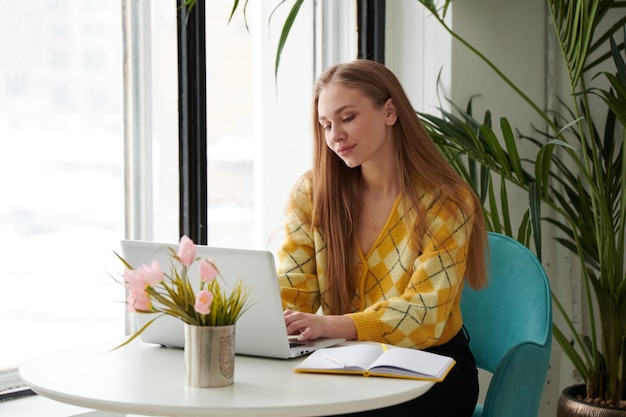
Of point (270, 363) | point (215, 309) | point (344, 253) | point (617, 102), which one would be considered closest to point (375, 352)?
point (270, 363)

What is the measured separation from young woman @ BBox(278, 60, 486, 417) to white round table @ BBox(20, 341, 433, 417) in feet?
1.27

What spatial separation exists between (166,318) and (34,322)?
0.69m

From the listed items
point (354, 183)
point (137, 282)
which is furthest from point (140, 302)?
point (354, 183)

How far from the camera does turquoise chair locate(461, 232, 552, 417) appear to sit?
5.58ft

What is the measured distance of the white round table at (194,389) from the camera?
3.86 ft

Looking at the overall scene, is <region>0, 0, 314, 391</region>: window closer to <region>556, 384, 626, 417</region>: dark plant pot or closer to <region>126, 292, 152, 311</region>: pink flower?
<region>126, 292, 152, 311</region>: pink flower

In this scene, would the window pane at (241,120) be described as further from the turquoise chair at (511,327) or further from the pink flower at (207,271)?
the pink flower at (207,271)

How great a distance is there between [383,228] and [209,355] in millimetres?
739

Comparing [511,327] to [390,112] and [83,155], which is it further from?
[83,155]

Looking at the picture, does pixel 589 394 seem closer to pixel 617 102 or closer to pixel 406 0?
pixel 617 102

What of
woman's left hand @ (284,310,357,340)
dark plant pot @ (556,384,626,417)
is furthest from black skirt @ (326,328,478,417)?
dark plant pot @ (556,384,626,417)

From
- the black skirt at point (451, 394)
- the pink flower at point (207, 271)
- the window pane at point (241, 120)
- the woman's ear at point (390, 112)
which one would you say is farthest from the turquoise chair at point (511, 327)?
the window pane at point (241, 120)

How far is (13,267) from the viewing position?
2.03 metres

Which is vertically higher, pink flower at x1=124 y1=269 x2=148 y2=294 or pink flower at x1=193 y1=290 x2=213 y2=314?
pink flower at x1=124 y1=269 x2=148 y2=294
